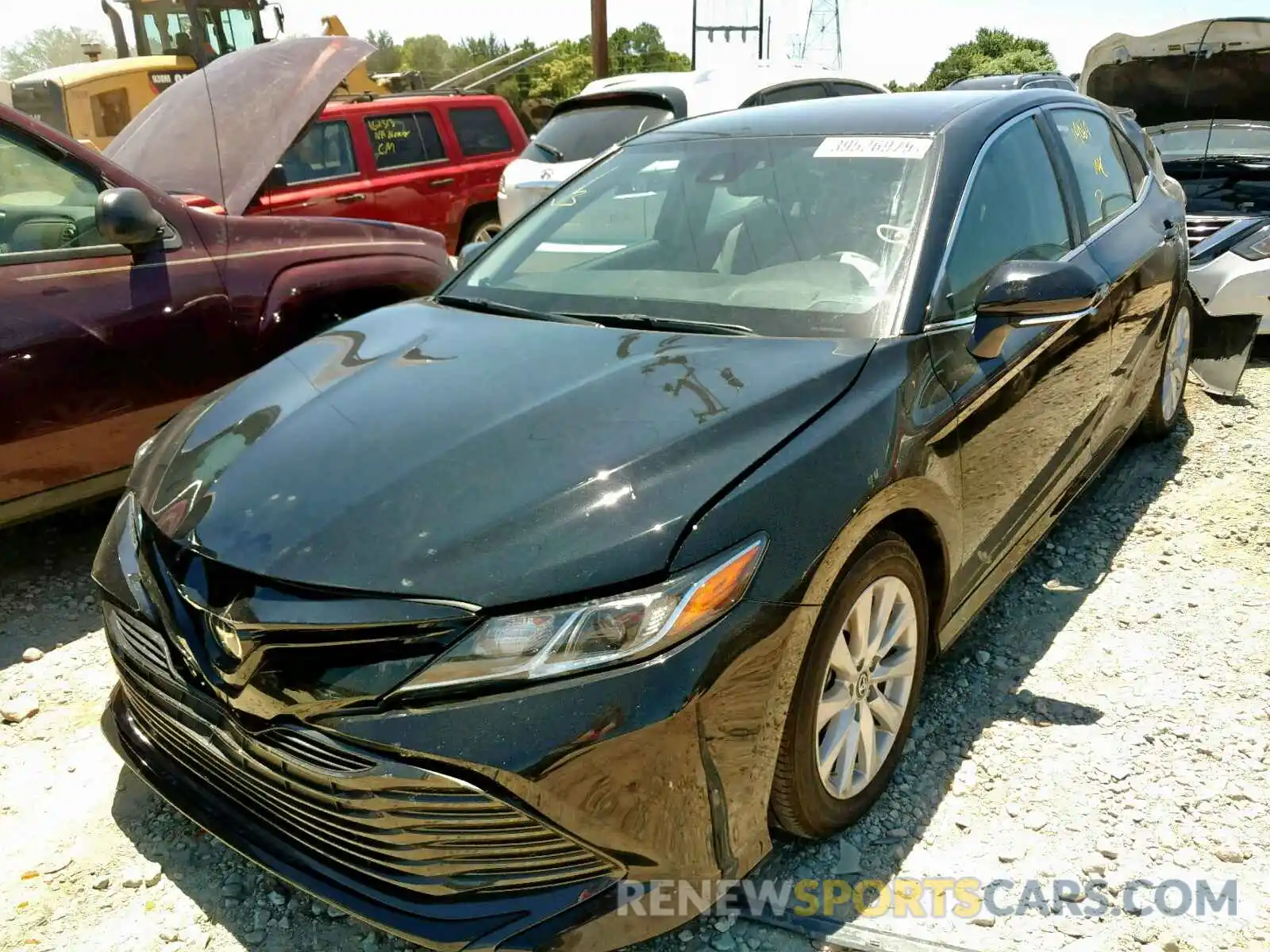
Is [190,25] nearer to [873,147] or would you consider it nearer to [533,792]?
[873,147]

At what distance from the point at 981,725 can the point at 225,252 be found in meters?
3.15

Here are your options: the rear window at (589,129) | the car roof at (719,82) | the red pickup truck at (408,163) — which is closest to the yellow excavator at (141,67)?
the red pickup truck at (408,163)

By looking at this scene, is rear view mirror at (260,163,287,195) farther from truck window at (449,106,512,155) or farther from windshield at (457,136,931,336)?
truck window at (449,106,512,155)

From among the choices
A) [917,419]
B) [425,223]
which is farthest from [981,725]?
[425,223]

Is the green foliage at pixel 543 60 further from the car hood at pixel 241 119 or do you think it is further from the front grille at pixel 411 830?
the front grille at pixel 411 830

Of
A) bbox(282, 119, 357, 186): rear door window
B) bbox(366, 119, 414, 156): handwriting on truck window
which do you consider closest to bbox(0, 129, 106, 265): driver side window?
bbox(282, 119, 357, 186): rear door window

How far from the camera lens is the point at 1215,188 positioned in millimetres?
6473

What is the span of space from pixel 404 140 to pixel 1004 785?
25.6 ft

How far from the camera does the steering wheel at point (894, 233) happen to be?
2512 millimetres

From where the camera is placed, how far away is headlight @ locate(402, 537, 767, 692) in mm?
1656

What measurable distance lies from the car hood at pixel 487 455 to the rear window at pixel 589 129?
A: 195 inches

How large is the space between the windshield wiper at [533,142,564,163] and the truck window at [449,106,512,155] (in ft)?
6.11

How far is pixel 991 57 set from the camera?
33625mm

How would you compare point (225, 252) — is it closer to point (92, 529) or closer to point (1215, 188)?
point (92, 529)
